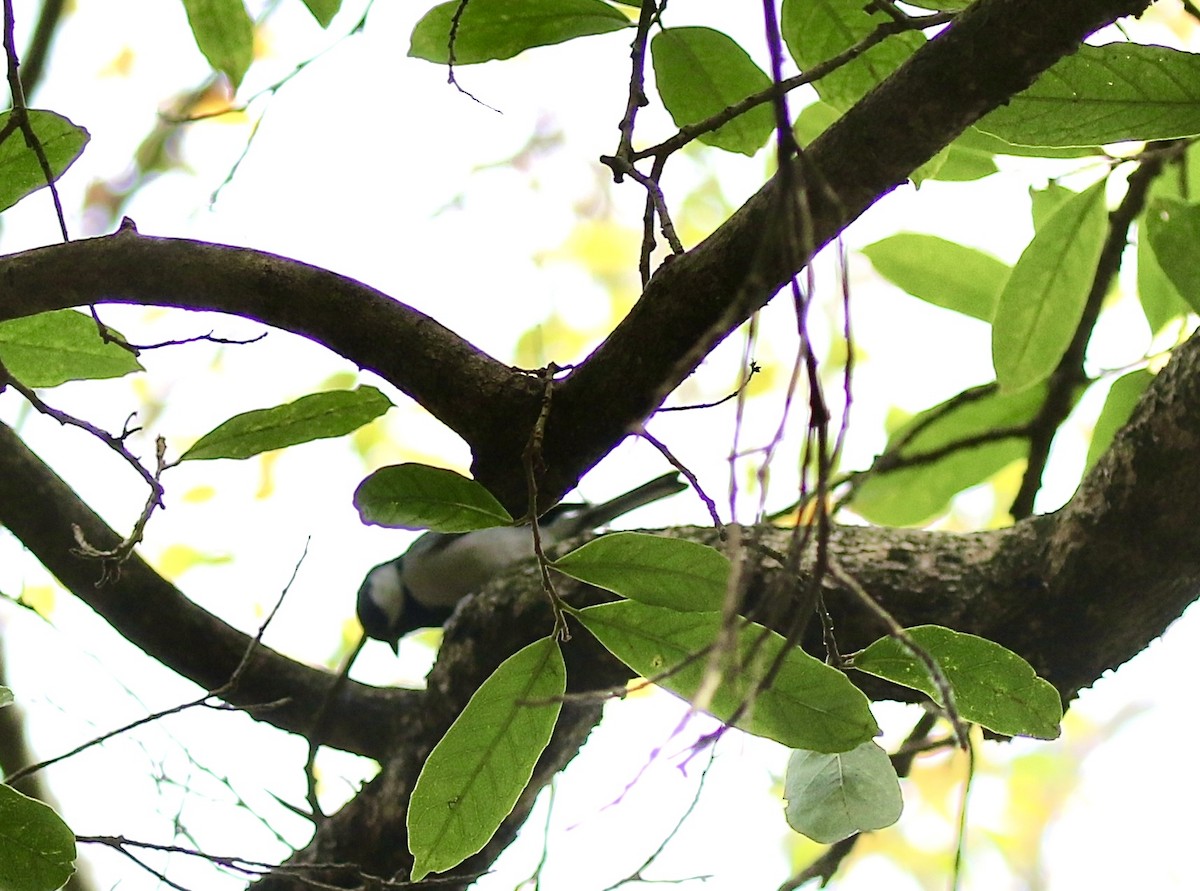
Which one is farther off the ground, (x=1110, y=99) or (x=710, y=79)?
(x=710, y=79)

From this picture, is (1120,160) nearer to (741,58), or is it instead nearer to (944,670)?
(741,58)

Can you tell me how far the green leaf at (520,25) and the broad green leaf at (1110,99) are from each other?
28 centimetres

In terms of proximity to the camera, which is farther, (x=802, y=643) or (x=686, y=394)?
(x=686, y=394)

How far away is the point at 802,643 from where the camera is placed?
0.90 metres

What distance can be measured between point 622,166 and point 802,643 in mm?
433

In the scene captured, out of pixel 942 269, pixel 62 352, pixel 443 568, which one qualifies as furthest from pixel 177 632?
pixel 443 568

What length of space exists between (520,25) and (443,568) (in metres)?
1.64

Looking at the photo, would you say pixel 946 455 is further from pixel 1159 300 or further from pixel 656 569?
pixel 656 569

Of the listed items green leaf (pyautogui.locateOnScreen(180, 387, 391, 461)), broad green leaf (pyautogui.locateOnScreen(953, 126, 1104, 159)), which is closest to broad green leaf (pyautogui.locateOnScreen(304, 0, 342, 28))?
green leaf (pyautogui.locateOnScreen(180, 387, 391, 461))

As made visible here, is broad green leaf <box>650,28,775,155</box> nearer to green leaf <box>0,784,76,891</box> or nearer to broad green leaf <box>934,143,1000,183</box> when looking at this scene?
broad green leaf <box>934,143,1000,183</box>

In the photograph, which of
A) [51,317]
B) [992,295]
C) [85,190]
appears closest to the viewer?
[51,317]

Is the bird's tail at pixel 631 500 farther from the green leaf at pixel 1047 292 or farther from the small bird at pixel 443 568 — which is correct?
the green leaf at pixel 1047 292

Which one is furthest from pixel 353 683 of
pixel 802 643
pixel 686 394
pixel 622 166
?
pixel 686 394

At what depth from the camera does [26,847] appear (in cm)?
67
